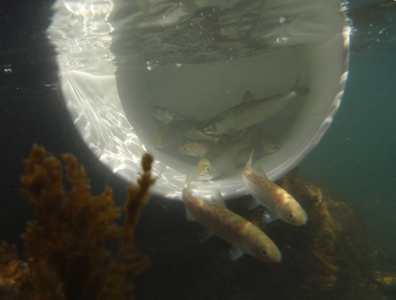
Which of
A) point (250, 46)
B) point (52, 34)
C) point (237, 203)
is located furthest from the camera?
point (250, 46)

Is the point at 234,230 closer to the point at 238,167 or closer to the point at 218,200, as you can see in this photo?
the point at 218,200

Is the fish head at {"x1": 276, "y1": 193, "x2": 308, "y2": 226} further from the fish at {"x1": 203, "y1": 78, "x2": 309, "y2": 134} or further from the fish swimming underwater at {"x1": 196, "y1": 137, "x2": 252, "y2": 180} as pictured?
the fish at {"x1": 203, "y1": 78, "x2": 309, "y2": 134}

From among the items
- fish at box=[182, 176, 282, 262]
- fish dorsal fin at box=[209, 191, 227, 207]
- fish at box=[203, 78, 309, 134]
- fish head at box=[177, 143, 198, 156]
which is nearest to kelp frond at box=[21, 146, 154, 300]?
fish at box=[182, 176, 282, 262]

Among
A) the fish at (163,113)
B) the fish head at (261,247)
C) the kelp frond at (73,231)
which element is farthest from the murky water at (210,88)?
the kelp frond at (73,231)

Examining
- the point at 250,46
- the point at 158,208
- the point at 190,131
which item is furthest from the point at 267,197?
the point at 250,46

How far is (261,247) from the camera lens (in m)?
Answer: 3.38

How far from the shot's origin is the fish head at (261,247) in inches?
131

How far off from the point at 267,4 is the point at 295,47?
23.6ft

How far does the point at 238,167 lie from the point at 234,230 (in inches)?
126

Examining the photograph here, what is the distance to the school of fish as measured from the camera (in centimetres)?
357

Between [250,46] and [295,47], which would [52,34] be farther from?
[295,47]

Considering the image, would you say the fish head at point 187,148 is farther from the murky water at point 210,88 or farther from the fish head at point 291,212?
the fish head at point 291,212

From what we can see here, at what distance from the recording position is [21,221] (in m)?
5.57

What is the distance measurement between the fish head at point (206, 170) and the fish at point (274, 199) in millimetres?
1407
